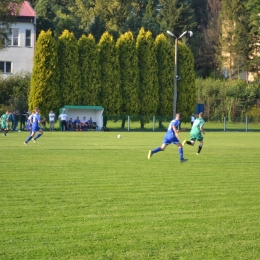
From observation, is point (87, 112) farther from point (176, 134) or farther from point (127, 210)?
point (127, 210)

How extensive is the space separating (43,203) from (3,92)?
2165 inches

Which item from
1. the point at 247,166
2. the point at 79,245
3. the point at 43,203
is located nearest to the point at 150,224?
the point at 79,245

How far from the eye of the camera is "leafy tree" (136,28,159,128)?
2363 inches

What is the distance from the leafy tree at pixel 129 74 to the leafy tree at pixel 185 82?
433 centimetres

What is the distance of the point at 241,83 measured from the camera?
2955 inches

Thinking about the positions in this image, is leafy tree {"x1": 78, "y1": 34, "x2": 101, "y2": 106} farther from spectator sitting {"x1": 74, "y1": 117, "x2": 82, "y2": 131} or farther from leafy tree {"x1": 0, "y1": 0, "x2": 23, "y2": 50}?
leafy tree {"x1": 0, "y1": 0, "x2": 23, "y2": 50}

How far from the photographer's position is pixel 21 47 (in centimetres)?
7712

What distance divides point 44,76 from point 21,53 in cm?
2277

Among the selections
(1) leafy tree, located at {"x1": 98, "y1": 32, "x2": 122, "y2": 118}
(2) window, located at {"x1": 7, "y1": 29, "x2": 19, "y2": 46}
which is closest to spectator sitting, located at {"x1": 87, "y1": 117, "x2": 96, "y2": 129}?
(1) leafy tree, located at {"x1": 98, "y1": 32, "x2": 122, "y2": 118}

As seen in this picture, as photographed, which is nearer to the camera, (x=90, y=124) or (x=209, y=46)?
(x=90, y=124)

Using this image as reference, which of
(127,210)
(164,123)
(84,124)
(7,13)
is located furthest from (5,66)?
(127,210)

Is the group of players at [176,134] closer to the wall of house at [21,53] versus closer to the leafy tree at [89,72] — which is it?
the leafy tree at [89,72]

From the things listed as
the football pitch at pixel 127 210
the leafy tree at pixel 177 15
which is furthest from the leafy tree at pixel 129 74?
the football pitch at pixel 127 210

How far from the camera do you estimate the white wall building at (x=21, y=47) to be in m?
76.5
